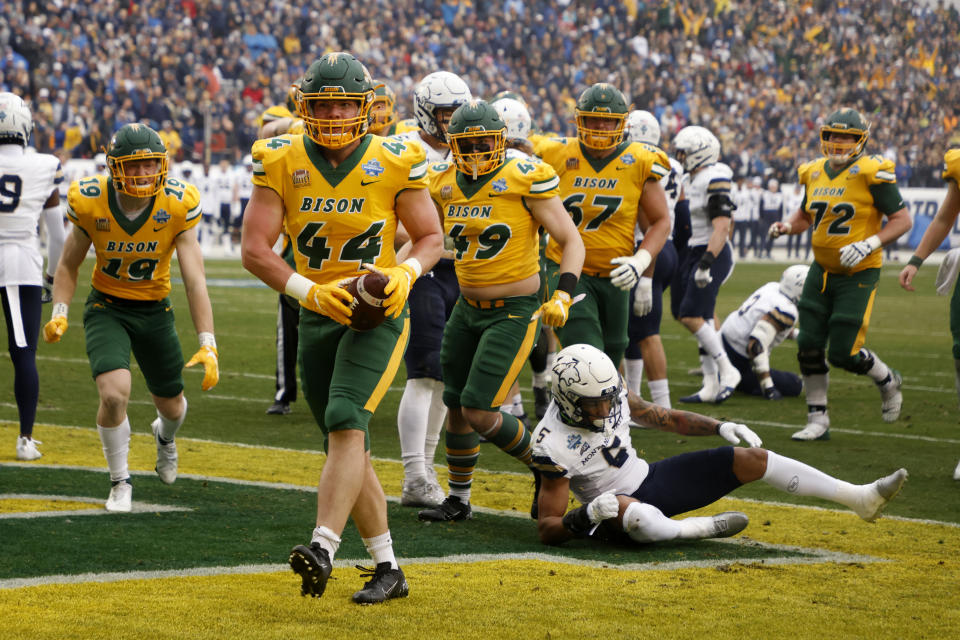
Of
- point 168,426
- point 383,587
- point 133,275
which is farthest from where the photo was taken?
point 168,426

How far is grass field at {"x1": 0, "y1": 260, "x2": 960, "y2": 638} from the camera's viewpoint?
3.80m

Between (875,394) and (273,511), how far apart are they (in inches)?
234

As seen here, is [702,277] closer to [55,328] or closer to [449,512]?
[449,512]

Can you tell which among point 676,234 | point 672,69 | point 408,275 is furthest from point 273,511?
point 672,69

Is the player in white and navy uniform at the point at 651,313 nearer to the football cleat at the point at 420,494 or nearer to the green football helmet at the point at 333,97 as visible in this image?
the football cleat at the point at 420,494

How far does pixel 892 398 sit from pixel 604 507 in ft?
14.4

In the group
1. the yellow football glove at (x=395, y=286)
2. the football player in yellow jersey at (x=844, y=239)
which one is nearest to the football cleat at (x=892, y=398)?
the football player in yellow jersey at (x=844, y=239)

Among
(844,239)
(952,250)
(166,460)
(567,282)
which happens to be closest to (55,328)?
(166,460)

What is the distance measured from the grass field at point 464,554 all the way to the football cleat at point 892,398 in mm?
114

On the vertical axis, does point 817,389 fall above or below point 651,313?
below

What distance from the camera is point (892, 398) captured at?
8383mm

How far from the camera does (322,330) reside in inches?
163

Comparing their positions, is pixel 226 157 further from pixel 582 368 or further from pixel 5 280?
pixel 582 368

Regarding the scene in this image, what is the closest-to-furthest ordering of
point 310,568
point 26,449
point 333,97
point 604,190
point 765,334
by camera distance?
point 310,568 < point 333,97 < point 604,190 < point 26,449 < point 765,334
